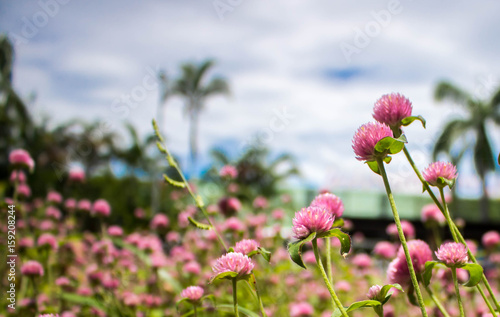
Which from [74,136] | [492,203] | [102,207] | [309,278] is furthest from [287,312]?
[492,203]

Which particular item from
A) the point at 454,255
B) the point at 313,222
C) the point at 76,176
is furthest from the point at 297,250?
the point at 76,176

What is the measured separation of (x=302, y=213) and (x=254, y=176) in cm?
1493

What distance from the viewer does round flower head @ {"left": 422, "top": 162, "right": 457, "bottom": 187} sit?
82 centimetres

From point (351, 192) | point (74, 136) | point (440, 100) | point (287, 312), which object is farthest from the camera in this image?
point (74, 136)

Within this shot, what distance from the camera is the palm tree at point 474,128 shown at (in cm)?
1900

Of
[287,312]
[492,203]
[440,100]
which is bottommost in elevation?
[287,312]

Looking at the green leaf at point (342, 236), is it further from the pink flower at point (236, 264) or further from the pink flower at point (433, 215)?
the pink flower at point (433, 215)

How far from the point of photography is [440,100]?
19.0 m

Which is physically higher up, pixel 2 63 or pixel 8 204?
pixel 2 63

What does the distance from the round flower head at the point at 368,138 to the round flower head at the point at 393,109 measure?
4.3 inches

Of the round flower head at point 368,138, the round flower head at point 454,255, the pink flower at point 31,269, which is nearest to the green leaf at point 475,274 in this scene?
the round flower head at point 454,255

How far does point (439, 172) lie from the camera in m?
0.82

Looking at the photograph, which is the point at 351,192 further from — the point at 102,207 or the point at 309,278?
the point at 102,207

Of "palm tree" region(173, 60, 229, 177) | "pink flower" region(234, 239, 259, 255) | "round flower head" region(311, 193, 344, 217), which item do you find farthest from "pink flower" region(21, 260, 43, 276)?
"palm tree" region(173, 60, 229, 177)
